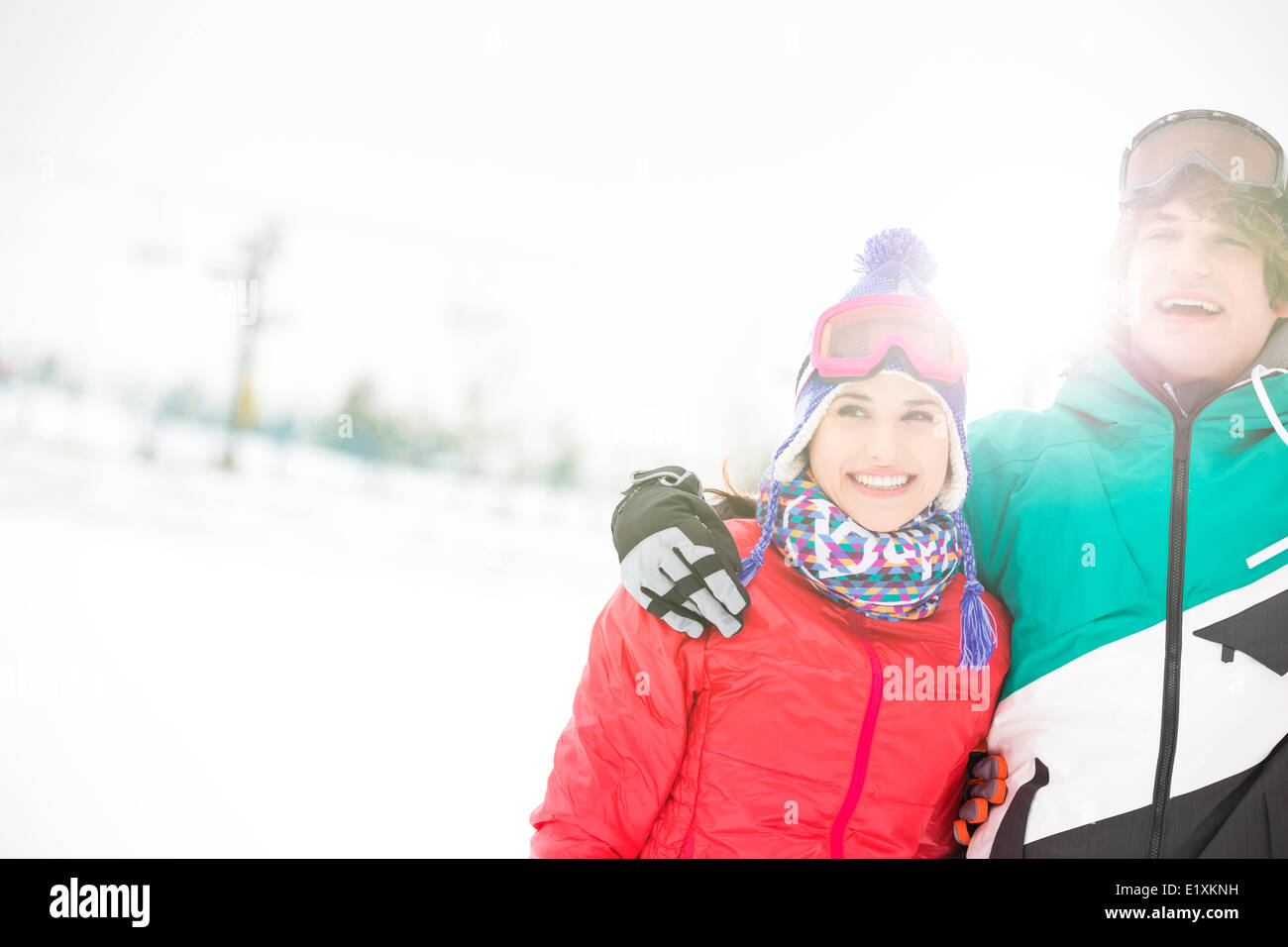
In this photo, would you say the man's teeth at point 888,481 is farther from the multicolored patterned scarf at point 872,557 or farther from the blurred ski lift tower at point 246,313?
the blurred ski lift tower at point 246,313

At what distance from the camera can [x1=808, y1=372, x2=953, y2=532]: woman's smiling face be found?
4.80ft

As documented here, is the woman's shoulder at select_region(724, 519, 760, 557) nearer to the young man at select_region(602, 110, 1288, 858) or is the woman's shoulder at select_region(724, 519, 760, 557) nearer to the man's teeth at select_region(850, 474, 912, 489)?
the young man at select_region(602, 110, 1288, 858)

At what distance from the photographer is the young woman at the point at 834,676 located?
1.44 meters

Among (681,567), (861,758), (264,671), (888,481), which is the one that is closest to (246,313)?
(264,671)

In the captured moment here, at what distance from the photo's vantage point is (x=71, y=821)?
9.52 ft

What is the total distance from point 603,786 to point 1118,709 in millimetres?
942

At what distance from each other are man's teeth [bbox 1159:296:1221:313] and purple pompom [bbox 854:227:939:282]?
17.2 inches

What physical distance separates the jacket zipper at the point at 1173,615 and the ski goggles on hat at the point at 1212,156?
450 millimetres

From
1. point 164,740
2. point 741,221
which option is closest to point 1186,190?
point 164,740

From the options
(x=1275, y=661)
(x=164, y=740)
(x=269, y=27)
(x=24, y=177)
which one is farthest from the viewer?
(x=269, y=27)

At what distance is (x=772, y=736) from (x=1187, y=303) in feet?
3.85

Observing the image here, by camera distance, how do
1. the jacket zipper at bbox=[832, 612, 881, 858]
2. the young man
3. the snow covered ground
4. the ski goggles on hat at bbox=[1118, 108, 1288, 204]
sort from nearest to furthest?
the young man
the jacket zipper at bbox=[832, 612, 881, 858]
the ski goggles on hat at bbox=[1118, 108, 1288, 204]
the snow covered ground

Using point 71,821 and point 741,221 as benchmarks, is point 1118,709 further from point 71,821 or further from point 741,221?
point 741,221

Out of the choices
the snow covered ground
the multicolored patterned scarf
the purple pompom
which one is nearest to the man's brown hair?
the purple pompom
